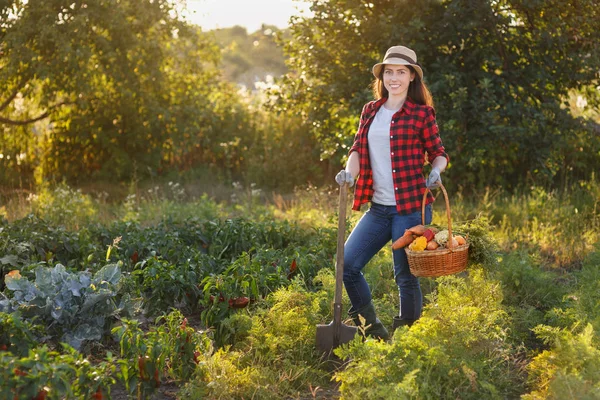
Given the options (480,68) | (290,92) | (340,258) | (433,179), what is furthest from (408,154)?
(290,92)

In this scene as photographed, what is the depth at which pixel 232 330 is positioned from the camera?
14.4ft

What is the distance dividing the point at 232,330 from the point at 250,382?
25.0 inches

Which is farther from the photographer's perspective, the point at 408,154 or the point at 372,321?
the point at 372,321

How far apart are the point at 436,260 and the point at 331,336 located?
0.77 meters

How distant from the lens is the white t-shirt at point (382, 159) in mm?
4227

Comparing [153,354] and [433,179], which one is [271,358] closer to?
[153,354]

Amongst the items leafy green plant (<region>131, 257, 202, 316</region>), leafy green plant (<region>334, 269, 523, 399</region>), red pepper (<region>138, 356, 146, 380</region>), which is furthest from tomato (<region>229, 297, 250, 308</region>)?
red pepper (<region>138, 356, 146, 380</region>)

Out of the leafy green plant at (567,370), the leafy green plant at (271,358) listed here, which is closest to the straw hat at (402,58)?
the leafy green plant at (271,358)

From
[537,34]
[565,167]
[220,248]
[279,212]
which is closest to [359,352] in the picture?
[220,248]

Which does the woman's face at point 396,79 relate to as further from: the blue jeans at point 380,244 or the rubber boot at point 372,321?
the rubber boot at point 372,321

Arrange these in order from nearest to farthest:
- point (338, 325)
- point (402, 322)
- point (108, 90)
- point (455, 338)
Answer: point (455, 338), point (338, 325), point (402, 322), point (108, 90)

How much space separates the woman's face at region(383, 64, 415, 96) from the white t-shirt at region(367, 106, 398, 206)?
12 centimetres

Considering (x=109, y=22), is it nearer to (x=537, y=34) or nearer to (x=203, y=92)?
(x=203, y=92)

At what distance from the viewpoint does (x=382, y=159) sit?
14.0 ft
